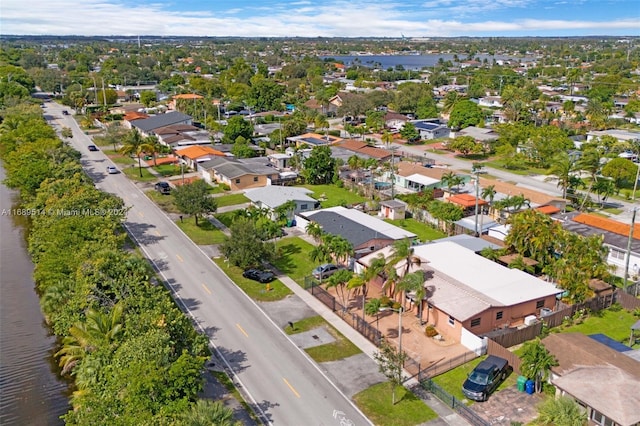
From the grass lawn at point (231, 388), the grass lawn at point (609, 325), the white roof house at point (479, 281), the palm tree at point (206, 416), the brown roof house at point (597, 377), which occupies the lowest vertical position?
the grass lawn at point (231, 388)

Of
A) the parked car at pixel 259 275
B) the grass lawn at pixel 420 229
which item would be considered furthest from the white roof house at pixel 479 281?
the parked car at pixel 259 275

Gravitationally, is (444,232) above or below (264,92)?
below

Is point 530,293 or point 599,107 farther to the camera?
point 599,107

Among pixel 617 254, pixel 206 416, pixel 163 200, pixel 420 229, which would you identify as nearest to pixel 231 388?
pixel 206 416

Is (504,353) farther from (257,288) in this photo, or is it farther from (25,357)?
(25,357)

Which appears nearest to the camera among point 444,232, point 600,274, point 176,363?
point 176,363

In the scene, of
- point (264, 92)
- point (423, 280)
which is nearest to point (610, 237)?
point (423, 280)

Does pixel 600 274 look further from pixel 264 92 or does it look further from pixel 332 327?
pixel 264 92

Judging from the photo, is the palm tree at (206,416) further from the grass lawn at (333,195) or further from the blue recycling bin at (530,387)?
the grass lawn at (333,195)
